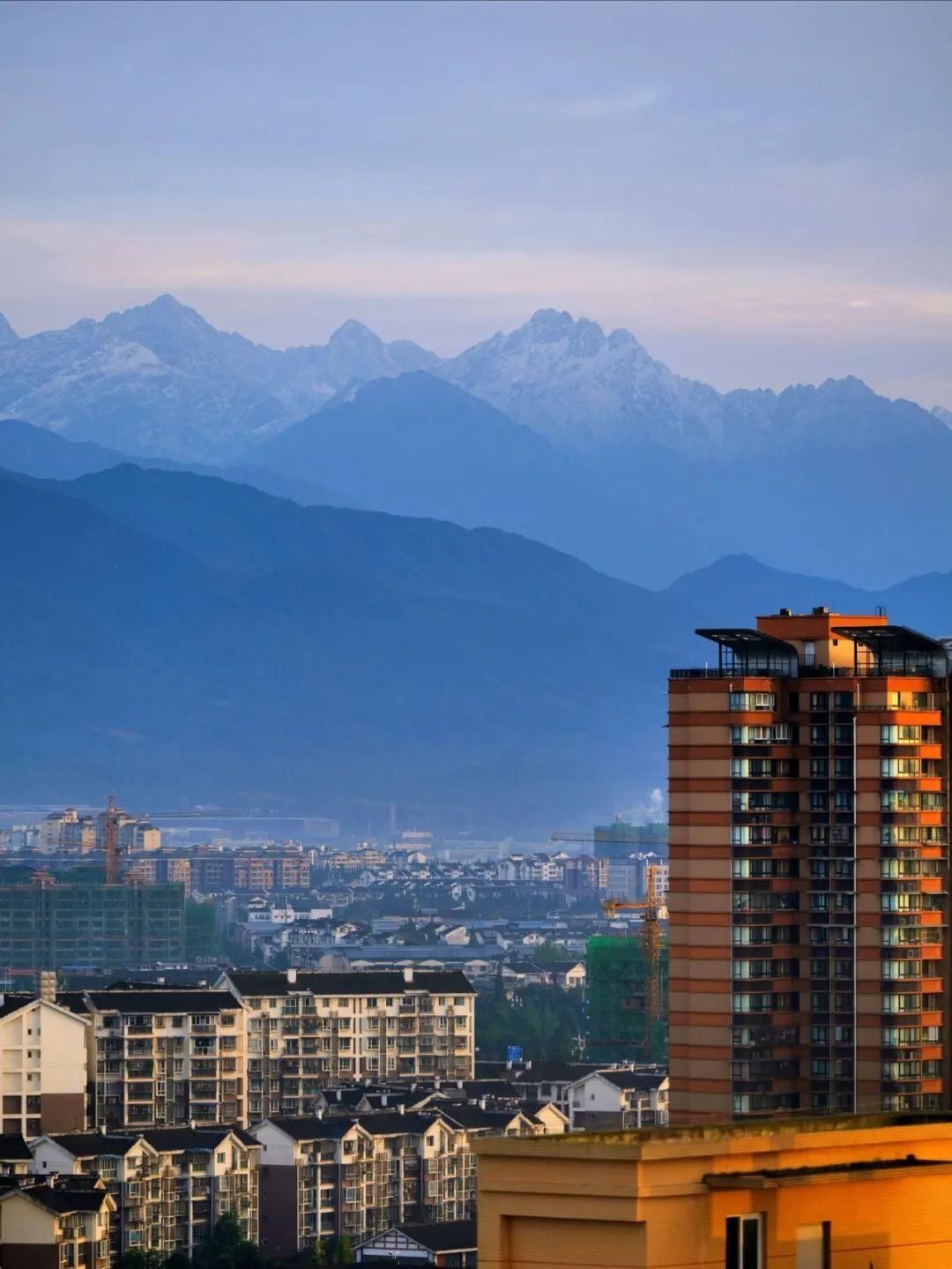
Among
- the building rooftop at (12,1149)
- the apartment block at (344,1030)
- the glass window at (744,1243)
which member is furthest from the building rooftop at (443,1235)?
the glass window at (744,1243)

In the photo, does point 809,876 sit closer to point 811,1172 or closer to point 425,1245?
point 425,1245

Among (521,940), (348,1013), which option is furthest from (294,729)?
(348,1013)

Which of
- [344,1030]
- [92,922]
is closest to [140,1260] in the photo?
[344,1030]

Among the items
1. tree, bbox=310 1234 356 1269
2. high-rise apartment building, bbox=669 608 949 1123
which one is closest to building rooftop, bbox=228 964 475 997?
tree, bbox=310 1234 356 1269

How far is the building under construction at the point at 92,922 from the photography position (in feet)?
334

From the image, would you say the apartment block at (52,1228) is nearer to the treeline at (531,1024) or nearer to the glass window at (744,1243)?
the glass window at (744,1243)

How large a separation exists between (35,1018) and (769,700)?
15937mm

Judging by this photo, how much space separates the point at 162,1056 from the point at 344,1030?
7.55 meters

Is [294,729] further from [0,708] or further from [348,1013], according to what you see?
[348,1013]

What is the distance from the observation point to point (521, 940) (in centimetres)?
11306

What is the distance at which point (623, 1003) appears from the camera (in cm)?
6962

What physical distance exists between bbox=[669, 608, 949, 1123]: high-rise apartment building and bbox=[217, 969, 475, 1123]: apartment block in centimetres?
1996

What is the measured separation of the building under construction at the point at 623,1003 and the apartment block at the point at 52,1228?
30042 millimetres

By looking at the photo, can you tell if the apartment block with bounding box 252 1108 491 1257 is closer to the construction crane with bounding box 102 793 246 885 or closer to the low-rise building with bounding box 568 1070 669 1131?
the low-rise building with bounding box 568 1070 669 1131
